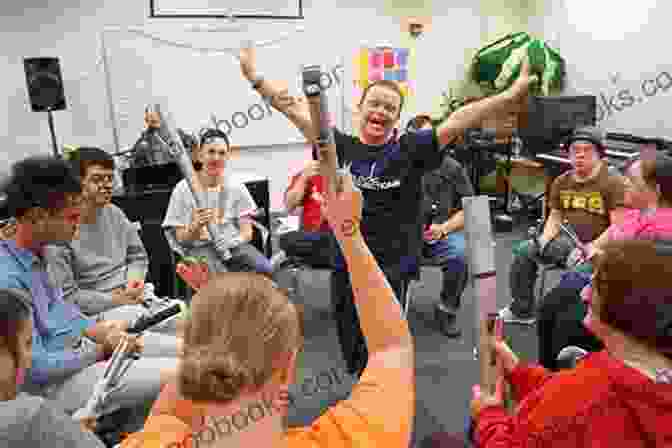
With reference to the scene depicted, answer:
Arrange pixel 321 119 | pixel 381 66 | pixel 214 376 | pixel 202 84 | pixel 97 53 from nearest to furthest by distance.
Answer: pixel 214 376, pixel 321 119, pixel 97 53, pixel 202 84, pixel 381 66

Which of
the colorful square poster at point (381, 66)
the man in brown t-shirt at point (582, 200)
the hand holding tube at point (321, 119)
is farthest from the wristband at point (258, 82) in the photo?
the colorful square poster at point (381, 66)

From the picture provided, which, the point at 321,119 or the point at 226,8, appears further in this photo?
the point at 226,8

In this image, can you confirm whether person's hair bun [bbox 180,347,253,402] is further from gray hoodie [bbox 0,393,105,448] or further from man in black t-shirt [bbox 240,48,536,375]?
A: man in black t-shirt [bbox 240,48,536,375]

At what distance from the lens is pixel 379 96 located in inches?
76.9

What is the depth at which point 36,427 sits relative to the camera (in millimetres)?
959

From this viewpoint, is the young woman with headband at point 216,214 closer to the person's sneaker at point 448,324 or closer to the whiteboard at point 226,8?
the person's sneaker at point 448,324

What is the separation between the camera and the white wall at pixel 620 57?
4746 mm

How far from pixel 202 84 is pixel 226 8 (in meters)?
0.76

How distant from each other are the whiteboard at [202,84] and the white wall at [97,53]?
0.06 ft

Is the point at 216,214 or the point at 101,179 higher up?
the point at 101,179

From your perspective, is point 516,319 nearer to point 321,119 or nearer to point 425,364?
point 425,364

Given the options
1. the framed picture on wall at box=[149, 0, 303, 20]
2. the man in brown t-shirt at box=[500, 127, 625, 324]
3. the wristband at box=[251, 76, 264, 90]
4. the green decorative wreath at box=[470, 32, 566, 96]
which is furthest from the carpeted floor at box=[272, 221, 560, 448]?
the framed picture on wall at box=[149, 0, 303, 20]

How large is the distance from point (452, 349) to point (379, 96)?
5.64ft

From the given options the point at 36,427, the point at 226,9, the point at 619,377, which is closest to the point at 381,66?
the point at 226,9
